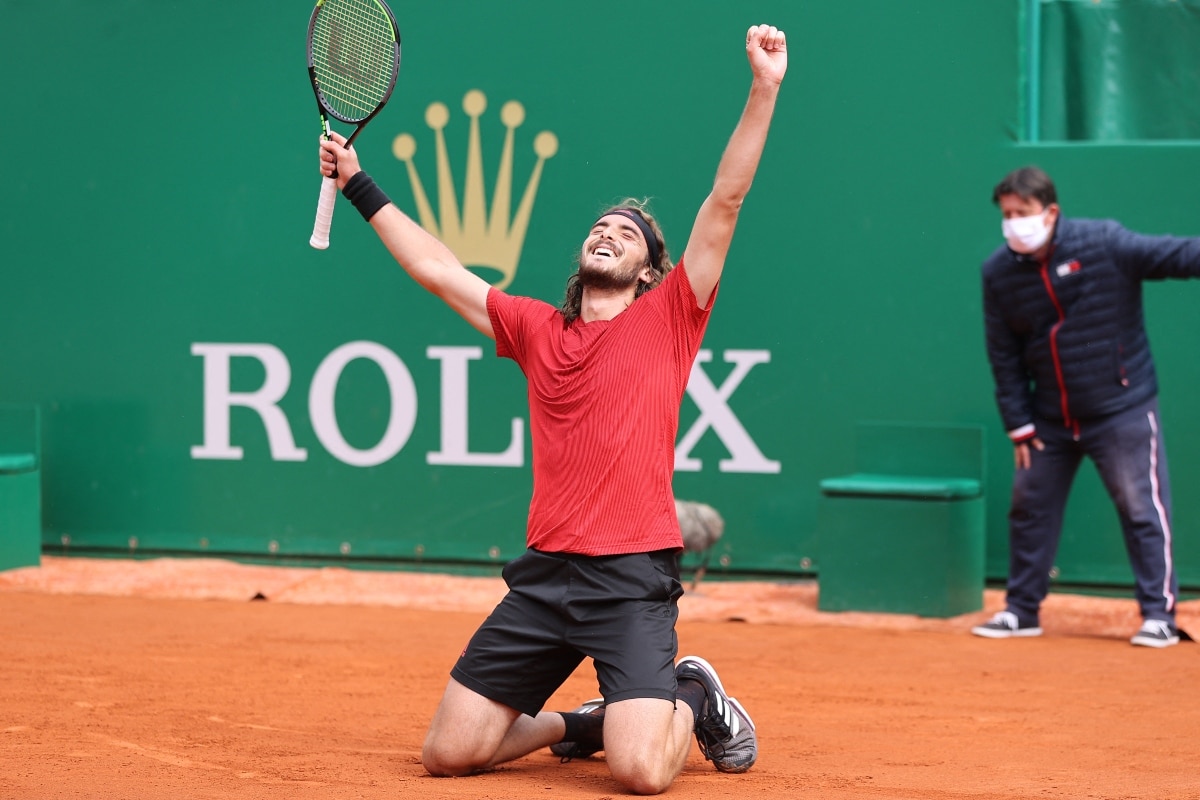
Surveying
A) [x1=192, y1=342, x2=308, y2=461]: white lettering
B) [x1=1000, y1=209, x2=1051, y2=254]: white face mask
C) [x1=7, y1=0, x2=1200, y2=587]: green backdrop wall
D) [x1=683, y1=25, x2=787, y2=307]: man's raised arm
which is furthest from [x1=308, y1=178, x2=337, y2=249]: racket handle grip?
[x1=192, y1=342, x2=308, y2=461]: white lettering

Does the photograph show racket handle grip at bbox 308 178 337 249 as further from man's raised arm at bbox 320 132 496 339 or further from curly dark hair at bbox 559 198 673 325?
curly dark hair at bbox 559 198 673 325

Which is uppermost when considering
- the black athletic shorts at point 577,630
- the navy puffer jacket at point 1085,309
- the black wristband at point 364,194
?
the black wristband at point 364,194

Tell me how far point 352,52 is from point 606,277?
3.96 feet

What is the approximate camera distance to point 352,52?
4652mm

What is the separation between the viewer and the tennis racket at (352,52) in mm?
4480

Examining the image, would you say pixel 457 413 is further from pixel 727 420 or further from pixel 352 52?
pixel 352 52

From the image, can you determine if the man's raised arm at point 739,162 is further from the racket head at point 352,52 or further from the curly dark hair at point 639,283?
the racket head at point 352,52

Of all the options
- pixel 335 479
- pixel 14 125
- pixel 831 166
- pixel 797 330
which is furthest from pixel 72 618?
pixel 831 166

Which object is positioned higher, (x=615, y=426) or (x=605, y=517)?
(x=615, y=426)

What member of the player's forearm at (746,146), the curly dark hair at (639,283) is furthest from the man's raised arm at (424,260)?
the player's forearm at (746,146)

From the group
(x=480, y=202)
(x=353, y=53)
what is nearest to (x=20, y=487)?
(x=480, y=202)

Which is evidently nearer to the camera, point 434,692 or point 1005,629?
point 434,692

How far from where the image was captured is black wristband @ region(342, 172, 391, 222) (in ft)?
13.4

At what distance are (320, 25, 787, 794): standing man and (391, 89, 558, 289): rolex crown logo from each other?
3.20 metres
